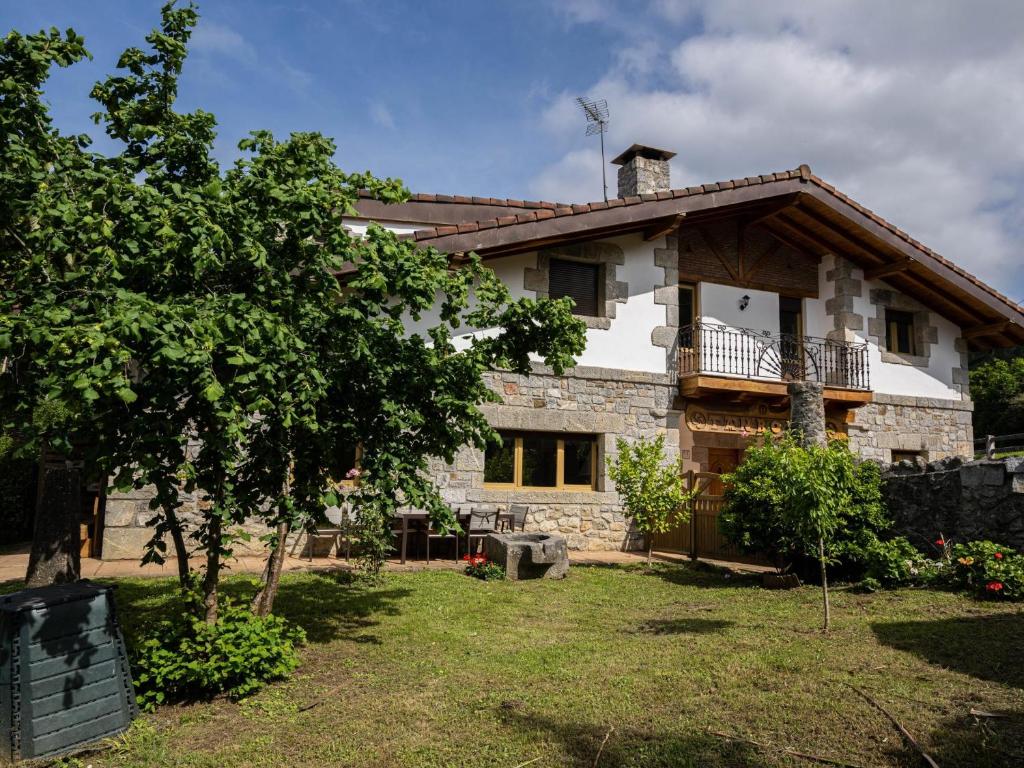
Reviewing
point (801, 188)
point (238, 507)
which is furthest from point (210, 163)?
point (801, 188)

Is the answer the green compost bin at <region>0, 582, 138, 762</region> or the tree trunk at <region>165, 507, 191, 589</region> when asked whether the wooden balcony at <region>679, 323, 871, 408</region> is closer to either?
the tree trunk at <region>165, 507, 191, 589</region>

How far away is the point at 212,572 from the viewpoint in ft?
15.7

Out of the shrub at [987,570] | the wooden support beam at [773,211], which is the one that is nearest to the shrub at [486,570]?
the shrub at [987,570]

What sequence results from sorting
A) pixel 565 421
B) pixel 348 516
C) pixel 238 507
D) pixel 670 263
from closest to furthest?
pixel 238 507, pixel 348 516, pixel 565 421, pixel 670 263

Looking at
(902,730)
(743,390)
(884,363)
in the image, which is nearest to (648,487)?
(743,390)

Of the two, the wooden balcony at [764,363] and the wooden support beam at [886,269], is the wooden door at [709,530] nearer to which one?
the wooden balcony at [764,363]

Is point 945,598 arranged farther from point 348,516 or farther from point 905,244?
point 905,244

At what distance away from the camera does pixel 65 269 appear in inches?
192

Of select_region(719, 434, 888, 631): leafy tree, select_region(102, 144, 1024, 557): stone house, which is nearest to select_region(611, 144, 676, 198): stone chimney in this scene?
select_region(102, 144, 1024, 557): stone house

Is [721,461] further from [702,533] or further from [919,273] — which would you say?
[919,273]

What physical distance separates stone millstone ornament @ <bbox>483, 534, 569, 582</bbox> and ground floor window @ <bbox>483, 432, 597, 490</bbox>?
7.04 feet

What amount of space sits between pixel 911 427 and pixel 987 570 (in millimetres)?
7383

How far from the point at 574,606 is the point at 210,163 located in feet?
16.9

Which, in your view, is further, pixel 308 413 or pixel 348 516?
pixel 348 516
